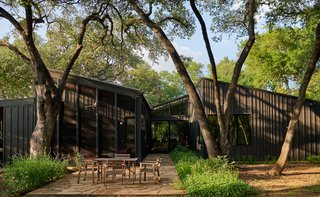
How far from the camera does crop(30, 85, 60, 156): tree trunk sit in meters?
13.3

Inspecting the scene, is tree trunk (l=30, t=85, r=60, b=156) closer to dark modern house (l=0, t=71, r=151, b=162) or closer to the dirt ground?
dark modern house (l=0, t=71, r=151, b=162)

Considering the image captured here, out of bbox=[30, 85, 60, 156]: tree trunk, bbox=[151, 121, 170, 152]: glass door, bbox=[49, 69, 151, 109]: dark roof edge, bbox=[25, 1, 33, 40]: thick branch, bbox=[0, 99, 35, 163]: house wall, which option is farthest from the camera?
bbox=[151, 121, 170, 152]: glass door

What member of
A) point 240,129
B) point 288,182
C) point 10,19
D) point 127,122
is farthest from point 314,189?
point 10,19

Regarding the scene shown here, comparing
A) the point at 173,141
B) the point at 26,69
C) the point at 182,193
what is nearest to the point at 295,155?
the point at 173,141

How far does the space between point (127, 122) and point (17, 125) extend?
189 inches

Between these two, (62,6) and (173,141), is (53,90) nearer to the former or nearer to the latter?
(62,6)

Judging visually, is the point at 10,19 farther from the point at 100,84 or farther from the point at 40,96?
the point at 100,84

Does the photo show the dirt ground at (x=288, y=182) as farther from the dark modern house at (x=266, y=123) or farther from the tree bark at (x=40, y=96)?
the tree bark at (x=40, y=96)

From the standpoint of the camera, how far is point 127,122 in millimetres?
17281

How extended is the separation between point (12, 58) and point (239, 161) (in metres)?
16.7

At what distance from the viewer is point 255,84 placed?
37375 mm

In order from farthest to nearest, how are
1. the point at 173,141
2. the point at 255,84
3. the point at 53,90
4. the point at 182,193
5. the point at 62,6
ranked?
the point at 255,84 < the point at 173,141 < the point at 62,6 < the point at 53,90 < the point at 182,193

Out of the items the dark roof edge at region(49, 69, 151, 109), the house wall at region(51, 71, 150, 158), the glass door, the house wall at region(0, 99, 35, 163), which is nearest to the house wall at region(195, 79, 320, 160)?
the dark roof edge at region(49, 69, 151, 109)

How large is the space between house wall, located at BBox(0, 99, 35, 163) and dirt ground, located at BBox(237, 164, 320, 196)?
9.25m
